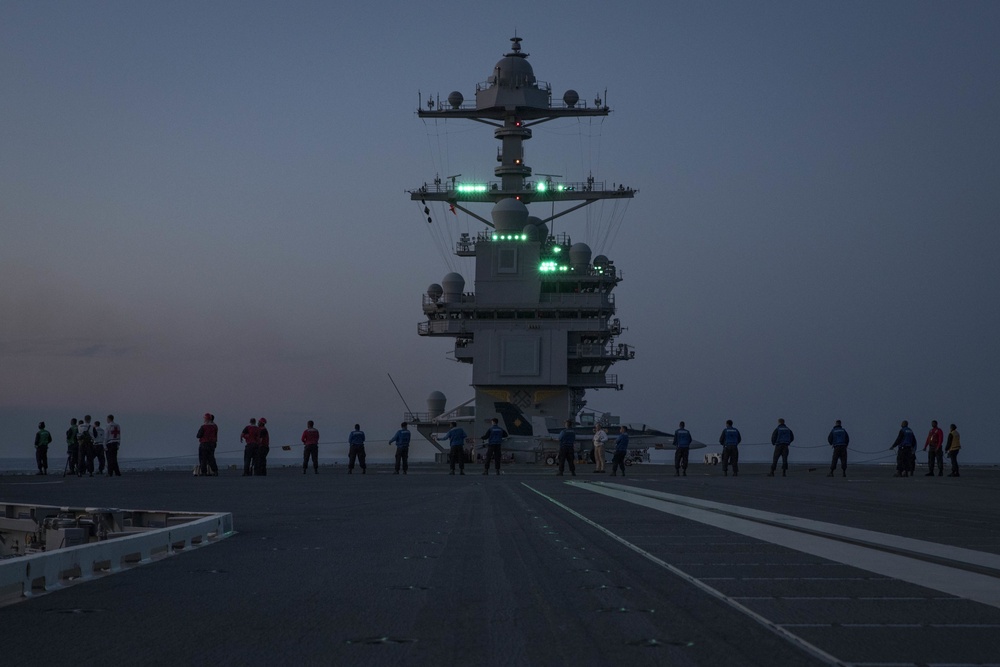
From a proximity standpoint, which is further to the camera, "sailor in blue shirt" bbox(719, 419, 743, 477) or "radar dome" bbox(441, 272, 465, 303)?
"radar dome" bbox(441, 272, 465, 303)

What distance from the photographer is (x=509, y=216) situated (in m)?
55.0

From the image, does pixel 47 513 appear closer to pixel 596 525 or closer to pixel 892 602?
pixel 596 525

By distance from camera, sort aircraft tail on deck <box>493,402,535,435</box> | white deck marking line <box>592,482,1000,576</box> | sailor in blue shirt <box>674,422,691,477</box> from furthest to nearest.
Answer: aircraft tail on deck <box>493,402,535,435</box>
sailor in blue shirt <box>674,422,691,477</box>
white deck marking line <box>592,482,1000,576</box>

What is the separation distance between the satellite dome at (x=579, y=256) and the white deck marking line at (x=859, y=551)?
42.3 meters

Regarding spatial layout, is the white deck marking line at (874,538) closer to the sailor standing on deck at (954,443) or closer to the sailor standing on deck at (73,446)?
the sailor standing on deck at (954,443)

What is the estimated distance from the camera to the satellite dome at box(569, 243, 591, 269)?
5584 centimetres

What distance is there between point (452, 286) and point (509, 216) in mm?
4928

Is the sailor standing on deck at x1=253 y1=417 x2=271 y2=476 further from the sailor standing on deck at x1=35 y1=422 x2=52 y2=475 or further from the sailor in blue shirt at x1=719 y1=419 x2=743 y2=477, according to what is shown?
the sailor in blue shirt at x1=719 y1=419 x2=743 y2=477

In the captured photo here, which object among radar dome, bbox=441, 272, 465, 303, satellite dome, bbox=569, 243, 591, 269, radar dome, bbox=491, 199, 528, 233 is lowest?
radar dome, bbox=441, 272, 465, 303

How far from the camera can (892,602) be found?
5320mm

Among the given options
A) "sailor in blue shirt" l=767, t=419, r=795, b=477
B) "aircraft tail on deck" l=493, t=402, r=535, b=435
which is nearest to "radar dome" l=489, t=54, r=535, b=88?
"aircraft tail on deck" l=493, t=402, r=535, b=435

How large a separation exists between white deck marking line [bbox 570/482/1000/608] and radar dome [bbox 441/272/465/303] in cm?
4123

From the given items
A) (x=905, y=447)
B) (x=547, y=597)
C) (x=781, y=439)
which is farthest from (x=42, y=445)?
(x=547, y=597)

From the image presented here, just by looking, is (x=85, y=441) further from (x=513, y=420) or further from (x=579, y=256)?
(x=579, y=256)
